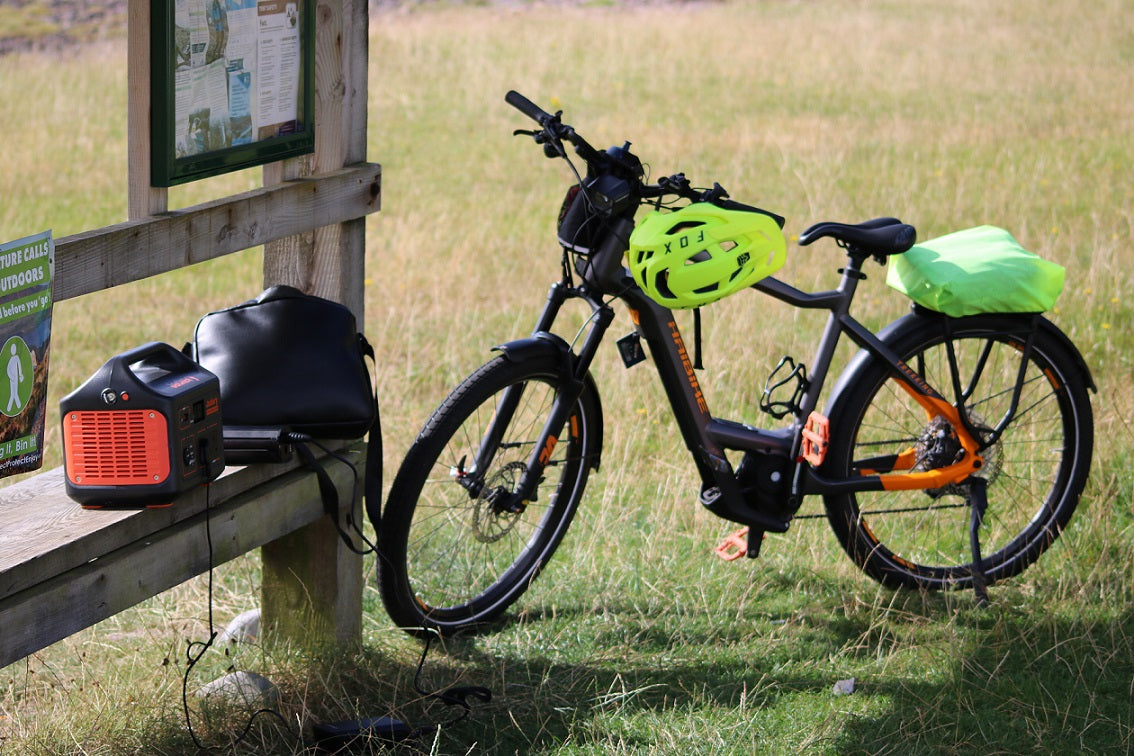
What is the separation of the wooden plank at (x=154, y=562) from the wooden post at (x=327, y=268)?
26 cm

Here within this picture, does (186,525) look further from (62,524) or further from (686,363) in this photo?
(686,363)

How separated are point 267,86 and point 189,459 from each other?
99 centimetres

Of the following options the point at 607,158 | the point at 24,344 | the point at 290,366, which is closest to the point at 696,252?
the point at 607,158

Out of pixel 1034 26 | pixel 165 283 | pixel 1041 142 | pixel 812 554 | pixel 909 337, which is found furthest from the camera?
pixel 1034 26

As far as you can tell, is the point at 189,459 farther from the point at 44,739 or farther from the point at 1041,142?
the point at 1041,142

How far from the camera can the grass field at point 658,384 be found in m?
3.51

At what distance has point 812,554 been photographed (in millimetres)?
4473

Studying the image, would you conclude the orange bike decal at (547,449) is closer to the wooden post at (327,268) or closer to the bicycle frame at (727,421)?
the bicycle frame at (727,421)

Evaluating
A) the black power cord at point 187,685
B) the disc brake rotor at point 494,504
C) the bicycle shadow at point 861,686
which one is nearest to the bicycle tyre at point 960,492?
the bicycle shadow at point 861,686

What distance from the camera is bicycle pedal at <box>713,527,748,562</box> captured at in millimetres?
4109

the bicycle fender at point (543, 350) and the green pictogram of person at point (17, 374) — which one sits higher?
the green pictogram of person at point (17, 374)

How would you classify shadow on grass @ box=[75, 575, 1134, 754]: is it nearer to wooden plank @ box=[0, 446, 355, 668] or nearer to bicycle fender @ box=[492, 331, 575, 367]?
wooden plank @ box=[0, 446, 355, 668]

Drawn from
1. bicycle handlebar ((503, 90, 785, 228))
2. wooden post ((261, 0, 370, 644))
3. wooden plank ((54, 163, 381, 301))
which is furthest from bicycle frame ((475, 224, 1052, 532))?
wooden plank ((54, 163, 381, 301))

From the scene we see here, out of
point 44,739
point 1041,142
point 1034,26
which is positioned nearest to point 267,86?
point 44,739
